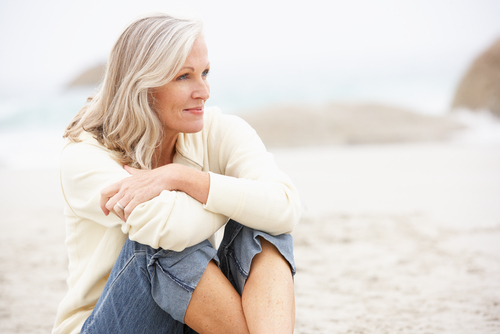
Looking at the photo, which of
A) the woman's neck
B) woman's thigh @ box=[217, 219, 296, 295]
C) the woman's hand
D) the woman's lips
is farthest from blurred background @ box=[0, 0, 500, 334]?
woman's thigh @ box=[217, 219, 296, 295]

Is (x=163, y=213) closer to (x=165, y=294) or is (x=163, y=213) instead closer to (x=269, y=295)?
(x=165, y=294)

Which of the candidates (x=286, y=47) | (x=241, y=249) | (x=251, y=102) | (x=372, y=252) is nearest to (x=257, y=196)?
(x=241, y=249)

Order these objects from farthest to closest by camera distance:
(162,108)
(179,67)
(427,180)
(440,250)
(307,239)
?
(427,180)
(307,239)
(440,250)
(162,108)
(179,67)

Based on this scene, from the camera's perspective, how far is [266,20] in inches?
875

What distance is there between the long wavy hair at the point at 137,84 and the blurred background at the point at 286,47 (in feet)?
46.5

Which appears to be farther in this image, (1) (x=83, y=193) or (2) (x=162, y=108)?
(2) (x=162, y=108)

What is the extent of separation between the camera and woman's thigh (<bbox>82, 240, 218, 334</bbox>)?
1.29 meters

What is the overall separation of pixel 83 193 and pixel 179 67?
0.51m

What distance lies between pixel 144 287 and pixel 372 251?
2.06 meters

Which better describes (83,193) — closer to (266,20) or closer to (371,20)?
(266,20)

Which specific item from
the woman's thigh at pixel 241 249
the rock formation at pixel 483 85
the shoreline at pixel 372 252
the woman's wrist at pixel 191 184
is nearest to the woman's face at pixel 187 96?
the woman's wrist at pixel 191 184

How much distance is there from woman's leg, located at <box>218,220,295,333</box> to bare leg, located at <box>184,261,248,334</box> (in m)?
0.04

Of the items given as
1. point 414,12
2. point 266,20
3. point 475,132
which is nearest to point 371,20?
point 414,12

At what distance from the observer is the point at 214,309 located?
1.31 meters
